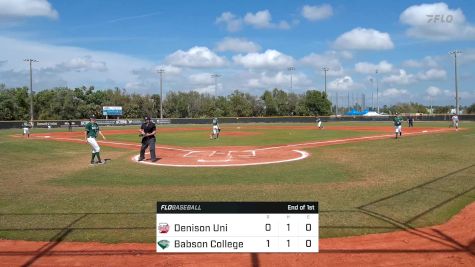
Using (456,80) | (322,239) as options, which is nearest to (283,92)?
(456,80)

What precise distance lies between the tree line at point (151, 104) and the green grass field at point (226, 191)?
89.7 meters

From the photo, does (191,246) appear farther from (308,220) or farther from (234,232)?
(308,220)

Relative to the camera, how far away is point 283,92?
459ft

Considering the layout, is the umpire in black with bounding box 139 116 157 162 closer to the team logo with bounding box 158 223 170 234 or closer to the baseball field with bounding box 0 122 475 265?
the baseball field with bounding box 0 122 475 265

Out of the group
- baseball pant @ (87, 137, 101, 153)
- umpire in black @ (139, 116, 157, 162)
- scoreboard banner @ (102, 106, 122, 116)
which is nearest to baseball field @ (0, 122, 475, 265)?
umpire in black @ (139, 116, 157, 162)

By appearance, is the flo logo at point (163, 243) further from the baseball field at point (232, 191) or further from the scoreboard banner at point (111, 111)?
the scoreboard banner at point (111, 111)

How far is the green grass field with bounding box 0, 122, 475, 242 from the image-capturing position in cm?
809

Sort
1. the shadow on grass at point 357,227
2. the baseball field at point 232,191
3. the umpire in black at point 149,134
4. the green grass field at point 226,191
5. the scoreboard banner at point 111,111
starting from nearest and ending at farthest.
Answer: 1. the shadow on grass at point 357,227
2. the baseball field at point 232,191
3. the green grass field at point 226,191
4. the umpire in black at point 149,134
5. the scoreboard banner at point 111,111

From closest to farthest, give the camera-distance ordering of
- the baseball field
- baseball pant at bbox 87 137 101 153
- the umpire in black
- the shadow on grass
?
the shadow on grass → the baseball field → baseball pant at bbox 87 137 101 153 → the umpire in black
